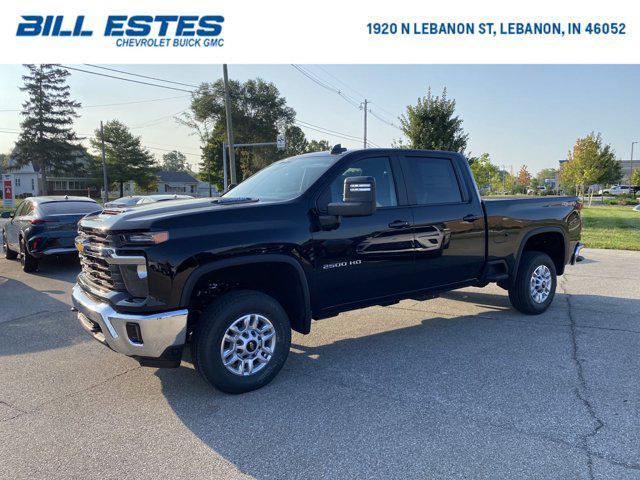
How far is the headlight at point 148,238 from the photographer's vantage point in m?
3.35

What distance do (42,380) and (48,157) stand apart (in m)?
69.4

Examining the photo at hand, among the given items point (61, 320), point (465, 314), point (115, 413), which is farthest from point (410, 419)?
point (61, 320)

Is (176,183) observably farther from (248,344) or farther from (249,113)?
(248,344)

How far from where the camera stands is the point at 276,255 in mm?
3781

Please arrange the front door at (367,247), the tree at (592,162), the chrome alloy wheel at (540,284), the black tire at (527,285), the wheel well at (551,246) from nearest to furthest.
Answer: the front door at (367,247), the black tire at (527,285), the chrome alloy wheel at (540,284), the wheel well at (551,246), the tree at (592,162)

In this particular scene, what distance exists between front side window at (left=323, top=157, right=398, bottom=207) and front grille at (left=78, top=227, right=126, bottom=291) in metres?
2.05

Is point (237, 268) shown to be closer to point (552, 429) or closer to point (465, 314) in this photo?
point (552, 429)

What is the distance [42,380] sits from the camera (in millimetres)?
4098

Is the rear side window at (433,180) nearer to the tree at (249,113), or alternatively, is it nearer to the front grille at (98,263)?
the front grille at (98,263)

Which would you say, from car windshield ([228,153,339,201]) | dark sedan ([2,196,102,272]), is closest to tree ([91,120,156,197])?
dark sedan ([2,196,102,272])

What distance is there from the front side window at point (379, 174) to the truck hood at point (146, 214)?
37.5 inches

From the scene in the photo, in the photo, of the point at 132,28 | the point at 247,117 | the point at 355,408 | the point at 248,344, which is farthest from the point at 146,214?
the point at 247,117

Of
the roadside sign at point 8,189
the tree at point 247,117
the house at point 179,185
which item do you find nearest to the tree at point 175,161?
the house at point 179,185

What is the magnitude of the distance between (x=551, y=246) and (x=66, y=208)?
9.06 metres
